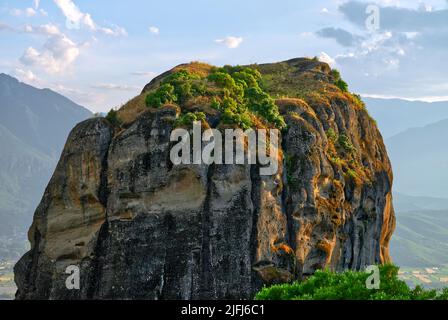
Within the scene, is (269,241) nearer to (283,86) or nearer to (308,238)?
(308,238)

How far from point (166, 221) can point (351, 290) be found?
1719 cm

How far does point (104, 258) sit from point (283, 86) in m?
28.1

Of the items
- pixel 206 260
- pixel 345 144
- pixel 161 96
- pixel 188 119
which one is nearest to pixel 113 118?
pixel 161 96

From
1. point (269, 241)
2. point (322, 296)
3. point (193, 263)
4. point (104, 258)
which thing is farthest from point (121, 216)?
point (322, 296)

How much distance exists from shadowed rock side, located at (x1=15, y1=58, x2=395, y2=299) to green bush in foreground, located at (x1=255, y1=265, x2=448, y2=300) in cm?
927

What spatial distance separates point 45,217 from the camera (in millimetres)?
47156

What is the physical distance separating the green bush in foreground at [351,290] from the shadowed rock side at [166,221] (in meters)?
9.27

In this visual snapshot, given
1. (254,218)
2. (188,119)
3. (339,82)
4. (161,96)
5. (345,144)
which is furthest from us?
(339,82)

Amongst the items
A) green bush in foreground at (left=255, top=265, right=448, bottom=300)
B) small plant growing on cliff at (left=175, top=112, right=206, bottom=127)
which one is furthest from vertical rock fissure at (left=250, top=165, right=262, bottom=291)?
green bush in foreground at (left=255, top=265, right=448, bottom=300)

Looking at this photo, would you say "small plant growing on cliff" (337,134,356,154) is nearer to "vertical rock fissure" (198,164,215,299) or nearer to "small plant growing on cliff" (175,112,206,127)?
"small plant growing on cliff" (175,112,206,127)

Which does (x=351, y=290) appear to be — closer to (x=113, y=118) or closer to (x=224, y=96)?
(x=224, y=96)

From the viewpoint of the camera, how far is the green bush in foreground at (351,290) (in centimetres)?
3040

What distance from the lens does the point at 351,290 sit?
31.4m

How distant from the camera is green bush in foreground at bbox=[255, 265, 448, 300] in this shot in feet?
99.7
